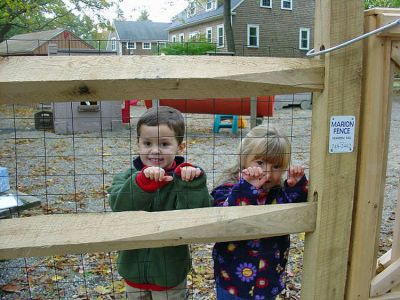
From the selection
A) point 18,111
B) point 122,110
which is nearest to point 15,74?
point 122,110

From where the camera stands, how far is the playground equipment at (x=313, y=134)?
1.50 metres

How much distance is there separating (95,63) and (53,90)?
18 cm

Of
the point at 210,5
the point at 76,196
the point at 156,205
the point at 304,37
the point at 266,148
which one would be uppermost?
the point at 210,5

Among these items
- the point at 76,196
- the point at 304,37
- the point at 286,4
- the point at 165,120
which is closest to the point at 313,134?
the point at 165,120

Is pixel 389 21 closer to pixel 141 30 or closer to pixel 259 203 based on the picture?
pixel 259 203

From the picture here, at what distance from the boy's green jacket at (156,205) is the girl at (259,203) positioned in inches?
7.6

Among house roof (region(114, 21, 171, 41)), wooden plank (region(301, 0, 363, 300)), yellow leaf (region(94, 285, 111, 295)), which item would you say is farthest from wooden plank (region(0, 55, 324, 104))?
house roof (region(114, 21, 171, 41))

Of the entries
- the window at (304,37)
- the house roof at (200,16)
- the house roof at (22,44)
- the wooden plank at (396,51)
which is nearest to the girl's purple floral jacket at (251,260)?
the wooden plank at (396,51)

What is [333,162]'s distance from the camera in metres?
1.70

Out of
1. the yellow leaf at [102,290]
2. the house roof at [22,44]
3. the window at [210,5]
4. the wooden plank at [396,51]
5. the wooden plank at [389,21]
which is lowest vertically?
the yellow leaf at [102,290]

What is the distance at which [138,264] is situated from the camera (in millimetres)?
2215

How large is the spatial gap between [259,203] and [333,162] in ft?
1.71

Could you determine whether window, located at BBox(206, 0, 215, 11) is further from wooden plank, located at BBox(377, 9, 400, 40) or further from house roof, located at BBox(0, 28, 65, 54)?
wooden plank, located at BBox(377, 9, 400, 40)

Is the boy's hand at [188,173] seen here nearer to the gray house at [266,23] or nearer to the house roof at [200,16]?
the gray house at [266,23]
